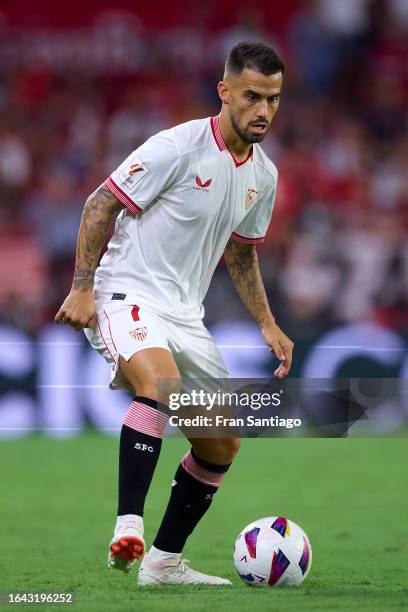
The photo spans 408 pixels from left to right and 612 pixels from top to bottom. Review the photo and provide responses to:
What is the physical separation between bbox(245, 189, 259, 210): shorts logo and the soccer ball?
135cm

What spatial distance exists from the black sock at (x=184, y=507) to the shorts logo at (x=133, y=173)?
1.14 meters

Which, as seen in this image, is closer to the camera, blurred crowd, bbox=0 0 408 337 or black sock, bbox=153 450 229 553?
black sock, bbox=153 450 229 553

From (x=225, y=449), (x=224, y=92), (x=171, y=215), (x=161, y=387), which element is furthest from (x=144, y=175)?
(x=225, y=449)

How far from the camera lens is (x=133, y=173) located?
4590 mm

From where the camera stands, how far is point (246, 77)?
4613 millimetres

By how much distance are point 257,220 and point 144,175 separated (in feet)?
2.30

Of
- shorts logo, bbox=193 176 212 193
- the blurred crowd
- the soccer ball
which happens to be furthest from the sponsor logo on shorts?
the blurred crowd

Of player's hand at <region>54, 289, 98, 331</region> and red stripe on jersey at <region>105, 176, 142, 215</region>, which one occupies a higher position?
red stripe on jersey at <region>105, 176, 142, 215</region>

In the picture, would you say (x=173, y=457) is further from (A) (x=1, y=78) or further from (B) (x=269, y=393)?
(A) (x=1, y=78)

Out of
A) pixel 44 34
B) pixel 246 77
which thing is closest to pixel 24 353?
pixel 246 77

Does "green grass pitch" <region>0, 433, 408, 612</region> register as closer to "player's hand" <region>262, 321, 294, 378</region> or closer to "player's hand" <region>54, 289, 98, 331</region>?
"player's hand" <region>262, 321, 294, 378</region>

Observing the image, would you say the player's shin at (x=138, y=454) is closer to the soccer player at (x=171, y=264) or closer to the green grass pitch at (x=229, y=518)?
the soccer player at (x=171, y=264)

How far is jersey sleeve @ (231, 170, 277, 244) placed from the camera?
508 centimetres

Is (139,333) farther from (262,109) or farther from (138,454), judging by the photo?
(262,109)
